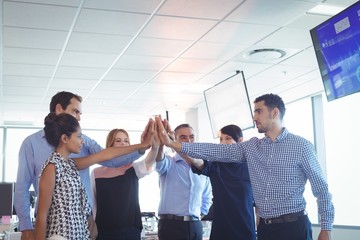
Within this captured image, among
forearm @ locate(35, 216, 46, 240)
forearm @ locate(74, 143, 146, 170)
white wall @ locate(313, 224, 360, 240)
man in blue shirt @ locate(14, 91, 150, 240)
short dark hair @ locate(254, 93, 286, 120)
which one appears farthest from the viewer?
white wall @ locate(313, 224, 360, 240)

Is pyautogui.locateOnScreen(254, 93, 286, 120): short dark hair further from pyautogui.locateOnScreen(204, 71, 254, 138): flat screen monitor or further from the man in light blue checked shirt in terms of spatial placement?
pyautogui.locateOnScreen(204, 71, 254, 138): flat screen monitor

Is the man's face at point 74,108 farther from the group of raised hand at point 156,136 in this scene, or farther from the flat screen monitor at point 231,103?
the flat screen monitor at point 231,103

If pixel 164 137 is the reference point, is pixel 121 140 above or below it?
above

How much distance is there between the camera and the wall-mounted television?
3.94 m

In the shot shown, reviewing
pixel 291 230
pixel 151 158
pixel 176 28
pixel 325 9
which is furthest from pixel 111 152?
pixel 325 9

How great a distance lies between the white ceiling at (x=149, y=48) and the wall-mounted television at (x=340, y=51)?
17.0 inches

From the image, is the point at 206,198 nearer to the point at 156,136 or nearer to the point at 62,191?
the point at 156,136

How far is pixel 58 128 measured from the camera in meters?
2.52

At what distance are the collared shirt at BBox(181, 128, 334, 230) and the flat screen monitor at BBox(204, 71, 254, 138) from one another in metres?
3.17

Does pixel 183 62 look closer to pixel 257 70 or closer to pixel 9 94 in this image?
pixel 257 70

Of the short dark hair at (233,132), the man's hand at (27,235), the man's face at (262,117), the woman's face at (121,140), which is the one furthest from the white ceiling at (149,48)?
the man's hand at (27,235)

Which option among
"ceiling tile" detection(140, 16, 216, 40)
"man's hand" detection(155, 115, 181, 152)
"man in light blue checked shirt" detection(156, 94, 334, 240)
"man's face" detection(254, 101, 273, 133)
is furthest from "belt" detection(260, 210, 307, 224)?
"ceiling tile" detection(140, 16, 216, 40)

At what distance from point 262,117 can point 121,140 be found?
104 centimetres

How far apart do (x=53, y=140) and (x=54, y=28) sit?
2.84m
